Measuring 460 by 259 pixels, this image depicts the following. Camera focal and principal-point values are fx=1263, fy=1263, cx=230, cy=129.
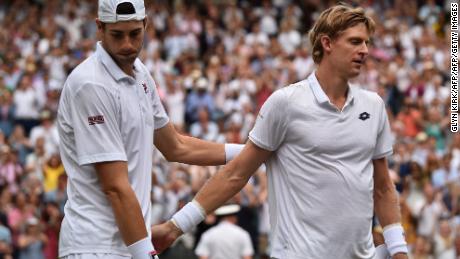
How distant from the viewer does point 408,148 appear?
1905 centimetres

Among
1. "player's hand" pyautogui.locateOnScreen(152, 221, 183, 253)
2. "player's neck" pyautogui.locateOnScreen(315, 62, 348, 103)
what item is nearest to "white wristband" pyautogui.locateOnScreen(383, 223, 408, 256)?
"player's neck" pyautogui.locateOnScreen(315, 62, 348, 103)

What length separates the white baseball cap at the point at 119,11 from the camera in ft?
21.3

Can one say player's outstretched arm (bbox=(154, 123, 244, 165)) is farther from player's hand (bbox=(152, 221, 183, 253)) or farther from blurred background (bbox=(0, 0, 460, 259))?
blurred background (bbox=(0, 0, 460, 259))

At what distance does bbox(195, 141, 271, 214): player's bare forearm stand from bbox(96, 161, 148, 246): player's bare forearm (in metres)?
0.82

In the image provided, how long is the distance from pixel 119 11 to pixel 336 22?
126 cm

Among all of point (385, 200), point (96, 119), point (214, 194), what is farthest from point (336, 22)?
point (96, 119)

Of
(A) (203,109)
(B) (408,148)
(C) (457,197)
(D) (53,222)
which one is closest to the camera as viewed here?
(D) (53,222)

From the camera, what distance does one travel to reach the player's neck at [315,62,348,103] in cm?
702

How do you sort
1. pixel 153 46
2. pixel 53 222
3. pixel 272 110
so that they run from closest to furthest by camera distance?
1. pixel 272 110
2. pixel 53 222
3. pixel 153 46

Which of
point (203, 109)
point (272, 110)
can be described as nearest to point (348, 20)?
point (272, 110)

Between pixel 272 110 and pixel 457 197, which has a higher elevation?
pixel 272 110

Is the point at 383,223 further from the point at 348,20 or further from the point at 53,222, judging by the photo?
the point at 53,222

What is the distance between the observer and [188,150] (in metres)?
7.53

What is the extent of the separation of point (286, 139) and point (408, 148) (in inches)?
484
